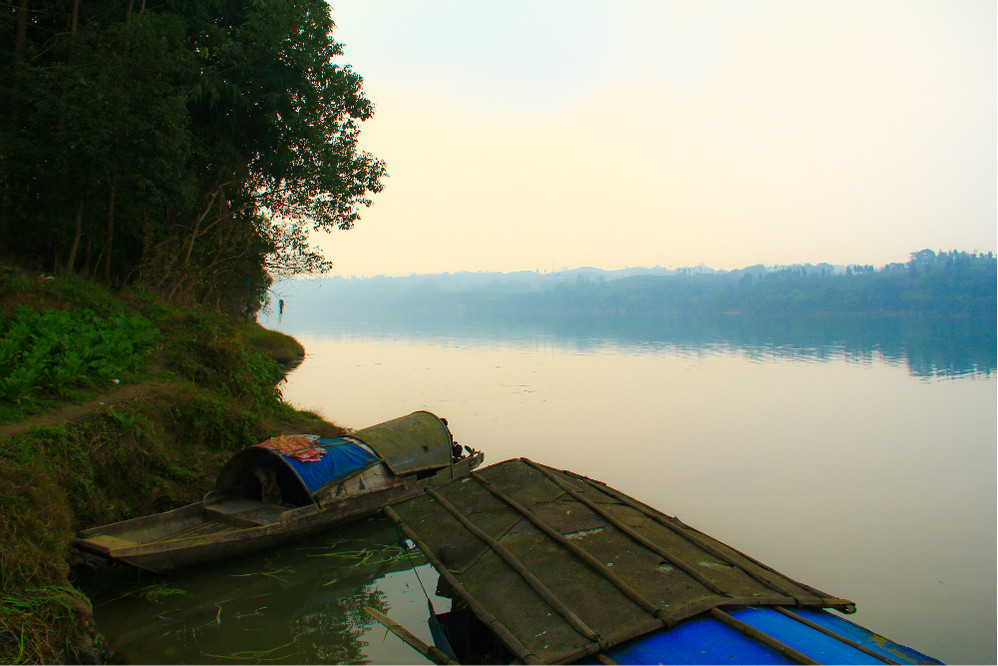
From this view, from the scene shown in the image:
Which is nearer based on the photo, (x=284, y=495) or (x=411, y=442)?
(x=284, y=495)

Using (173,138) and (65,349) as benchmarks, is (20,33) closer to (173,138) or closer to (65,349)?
(173,138)

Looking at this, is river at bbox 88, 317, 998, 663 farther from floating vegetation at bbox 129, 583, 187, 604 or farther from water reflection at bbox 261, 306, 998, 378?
water reflection at bbox 261, 306, 998, 378

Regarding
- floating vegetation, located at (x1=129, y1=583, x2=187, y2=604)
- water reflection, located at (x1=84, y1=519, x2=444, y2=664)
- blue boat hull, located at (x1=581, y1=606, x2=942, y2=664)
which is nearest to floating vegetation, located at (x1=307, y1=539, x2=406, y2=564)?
water reflection, located at (x1=84, y1=519, x2=444, y2=664)

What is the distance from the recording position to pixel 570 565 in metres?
4.89

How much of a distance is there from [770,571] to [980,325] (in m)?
66.3

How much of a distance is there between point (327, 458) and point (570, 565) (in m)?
4.16

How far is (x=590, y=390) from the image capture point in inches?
873

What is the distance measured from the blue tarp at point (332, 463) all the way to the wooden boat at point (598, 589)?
5.55 ft

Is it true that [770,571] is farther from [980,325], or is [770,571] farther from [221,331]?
[980,325]

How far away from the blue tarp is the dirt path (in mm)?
2782

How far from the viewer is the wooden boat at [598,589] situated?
397 cm

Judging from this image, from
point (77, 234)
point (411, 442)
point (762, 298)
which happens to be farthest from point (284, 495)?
point (762, 298)

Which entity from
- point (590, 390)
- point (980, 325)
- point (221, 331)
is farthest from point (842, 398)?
point (980, 325)

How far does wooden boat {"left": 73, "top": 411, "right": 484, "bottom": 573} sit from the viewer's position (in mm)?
6430
